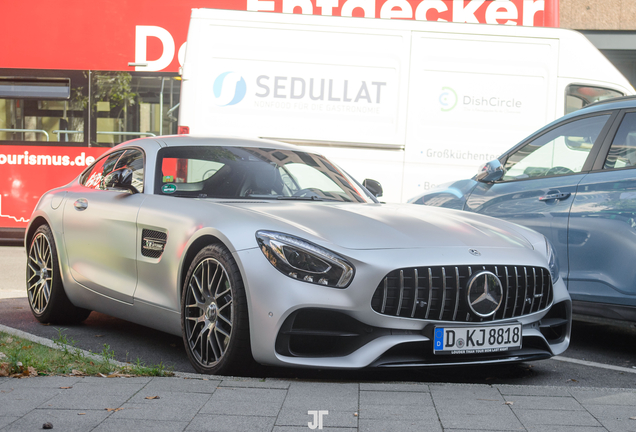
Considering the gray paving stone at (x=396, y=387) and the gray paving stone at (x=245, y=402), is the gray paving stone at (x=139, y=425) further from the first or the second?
the gray paving stone at (x=396, y=387)

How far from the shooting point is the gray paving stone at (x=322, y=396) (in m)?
3.21

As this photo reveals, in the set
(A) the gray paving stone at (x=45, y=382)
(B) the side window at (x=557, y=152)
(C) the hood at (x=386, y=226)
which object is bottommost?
(A) the gray paving stone at (x=45, y=382)

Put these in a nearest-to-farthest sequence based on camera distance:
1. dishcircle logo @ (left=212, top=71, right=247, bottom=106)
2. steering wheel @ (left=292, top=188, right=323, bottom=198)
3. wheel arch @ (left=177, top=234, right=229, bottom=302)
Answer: wheel arch @ (left=177, top=234, right=229, bottom=302) < steering wheel @ (left=292, top=188, right=323, bottom=198) < dishcircle logo @ (left=212, top=71, right=247, bottom=106)

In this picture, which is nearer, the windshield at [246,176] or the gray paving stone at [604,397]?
the gray paving stone at [604,397]

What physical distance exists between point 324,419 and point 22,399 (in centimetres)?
127

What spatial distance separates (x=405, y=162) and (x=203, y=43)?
2739mm

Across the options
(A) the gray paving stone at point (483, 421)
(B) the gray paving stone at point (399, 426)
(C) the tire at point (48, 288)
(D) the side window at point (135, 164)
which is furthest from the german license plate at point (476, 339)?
(C) the tire at point (48, 288)

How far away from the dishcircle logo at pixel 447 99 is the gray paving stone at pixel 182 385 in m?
6.16

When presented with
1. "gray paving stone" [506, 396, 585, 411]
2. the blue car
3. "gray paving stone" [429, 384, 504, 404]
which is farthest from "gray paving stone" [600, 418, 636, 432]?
the blue car

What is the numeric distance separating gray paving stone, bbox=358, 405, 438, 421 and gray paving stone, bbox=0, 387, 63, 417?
4.33 feet

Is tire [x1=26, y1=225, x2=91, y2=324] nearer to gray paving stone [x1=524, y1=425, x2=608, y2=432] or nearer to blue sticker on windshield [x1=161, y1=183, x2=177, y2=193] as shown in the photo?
blue sticker on windshield [x1=161, y1=183, x2=177, y2=193]

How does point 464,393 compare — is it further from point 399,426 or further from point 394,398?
point 399,426

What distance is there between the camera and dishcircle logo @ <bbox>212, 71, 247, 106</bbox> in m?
8.92

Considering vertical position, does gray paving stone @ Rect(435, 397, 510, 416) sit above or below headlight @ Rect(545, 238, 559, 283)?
below
